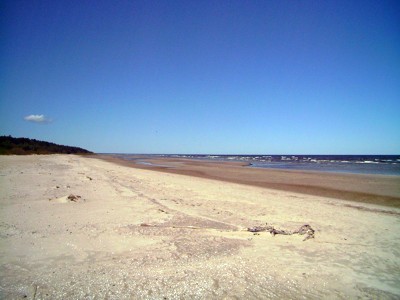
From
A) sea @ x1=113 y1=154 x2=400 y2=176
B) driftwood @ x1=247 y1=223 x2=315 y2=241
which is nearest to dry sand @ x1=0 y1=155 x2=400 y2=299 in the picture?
driftwood @ x1=247 y1=223 x2=315 y2=241

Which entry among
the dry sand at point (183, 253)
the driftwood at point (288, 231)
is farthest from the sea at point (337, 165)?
the dry sand at point (183, 253)

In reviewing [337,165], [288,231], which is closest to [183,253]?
[288,231]

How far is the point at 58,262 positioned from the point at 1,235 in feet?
7.41

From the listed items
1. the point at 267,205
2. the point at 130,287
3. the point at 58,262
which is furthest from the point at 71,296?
the point at 267,205

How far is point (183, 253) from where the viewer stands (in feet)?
18.2

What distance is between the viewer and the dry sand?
4191 mm

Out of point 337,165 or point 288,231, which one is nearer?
point 288,231

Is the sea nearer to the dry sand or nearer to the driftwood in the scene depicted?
the driftwood

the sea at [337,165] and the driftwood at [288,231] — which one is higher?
the sea at [337,165]

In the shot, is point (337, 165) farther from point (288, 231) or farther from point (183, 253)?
point (183, 253)

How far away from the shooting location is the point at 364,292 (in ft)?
14.3

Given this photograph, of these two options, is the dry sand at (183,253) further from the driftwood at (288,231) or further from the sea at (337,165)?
the sea at (337,165)

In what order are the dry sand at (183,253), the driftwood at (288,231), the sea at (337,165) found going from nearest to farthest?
the dry sand at (183,253) < the driftwood at (288,231) < the sea at (337,165)

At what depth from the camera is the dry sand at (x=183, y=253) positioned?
4.19m
